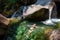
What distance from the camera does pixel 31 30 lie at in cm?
655

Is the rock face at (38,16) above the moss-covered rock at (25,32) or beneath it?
above

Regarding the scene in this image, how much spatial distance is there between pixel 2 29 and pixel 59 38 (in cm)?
289

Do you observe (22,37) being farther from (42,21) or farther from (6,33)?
(42,21)

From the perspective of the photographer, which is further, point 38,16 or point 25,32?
point 38,16

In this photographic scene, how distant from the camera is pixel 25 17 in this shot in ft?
27.6

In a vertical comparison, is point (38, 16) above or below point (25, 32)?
above

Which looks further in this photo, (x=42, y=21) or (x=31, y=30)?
(x=42, y=21)

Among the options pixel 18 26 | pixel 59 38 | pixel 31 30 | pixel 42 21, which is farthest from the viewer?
pixel 42 21

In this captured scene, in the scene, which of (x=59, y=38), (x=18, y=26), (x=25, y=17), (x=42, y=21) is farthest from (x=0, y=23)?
(x=59, y=38)

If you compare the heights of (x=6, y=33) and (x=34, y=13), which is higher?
(x=34, y=13)

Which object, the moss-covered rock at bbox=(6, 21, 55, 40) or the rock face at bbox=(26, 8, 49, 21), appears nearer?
the moss-covered rock at bbox=(6, 21, 55, 40)

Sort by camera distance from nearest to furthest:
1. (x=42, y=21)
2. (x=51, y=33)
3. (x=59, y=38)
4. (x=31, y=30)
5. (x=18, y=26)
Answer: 1. (x=59, y=38)
2. (x=51, y=33)
3. (x=31, y=30)
4. (x=18, y=26)
5. (x=42, y=21)

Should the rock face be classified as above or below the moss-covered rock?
above

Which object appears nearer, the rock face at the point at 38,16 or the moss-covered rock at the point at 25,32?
the moss-covered rock at the point at 25,32
